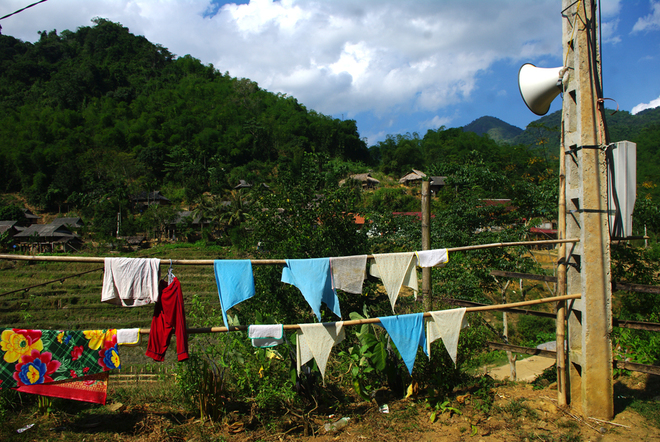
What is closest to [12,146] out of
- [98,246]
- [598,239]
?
[98,246]

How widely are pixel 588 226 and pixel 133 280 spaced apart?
4184 mm

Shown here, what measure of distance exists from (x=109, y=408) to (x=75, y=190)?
171 feet

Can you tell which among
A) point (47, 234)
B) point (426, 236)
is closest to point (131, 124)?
point (47, 234)

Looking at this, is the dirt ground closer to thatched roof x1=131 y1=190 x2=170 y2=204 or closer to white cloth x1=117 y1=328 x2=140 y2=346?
white cloth x1=117 y1=328 x2=140 y2=346

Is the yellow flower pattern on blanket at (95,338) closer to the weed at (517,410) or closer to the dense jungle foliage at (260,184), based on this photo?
the dense jungle foliage at (260,184)

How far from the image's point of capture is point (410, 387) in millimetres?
4016

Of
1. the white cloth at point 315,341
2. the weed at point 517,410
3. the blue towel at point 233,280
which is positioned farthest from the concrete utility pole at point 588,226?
the blue towel at point 233,280

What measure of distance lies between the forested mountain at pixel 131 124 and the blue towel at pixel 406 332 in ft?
153

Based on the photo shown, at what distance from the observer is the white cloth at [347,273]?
350 centimetres

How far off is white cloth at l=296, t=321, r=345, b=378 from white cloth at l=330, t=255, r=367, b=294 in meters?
0.33

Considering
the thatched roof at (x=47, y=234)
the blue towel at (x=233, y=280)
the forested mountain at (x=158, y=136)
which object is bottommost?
the blue towel at (x=233, y=280)

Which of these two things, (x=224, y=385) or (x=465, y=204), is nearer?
(x=224, y=385)

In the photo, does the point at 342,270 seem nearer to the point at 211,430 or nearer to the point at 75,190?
the point at 211,430

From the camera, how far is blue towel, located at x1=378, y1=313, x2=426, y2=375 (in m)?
3.52
